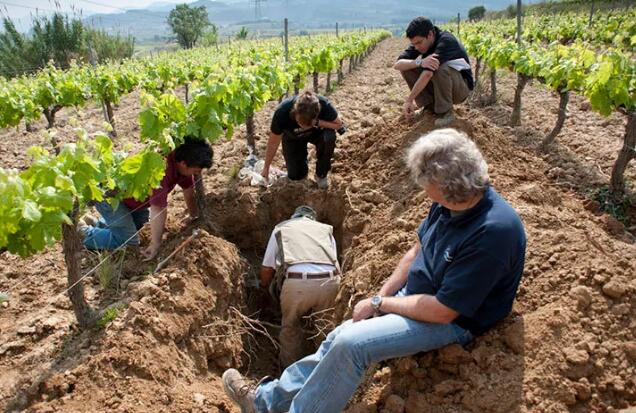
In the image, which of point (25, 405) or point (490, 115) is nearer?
point (25, 405)

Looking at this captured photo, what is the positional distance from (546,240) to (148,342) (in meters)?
2.96

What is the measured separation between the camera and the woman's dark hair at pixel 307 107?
5.24 meters

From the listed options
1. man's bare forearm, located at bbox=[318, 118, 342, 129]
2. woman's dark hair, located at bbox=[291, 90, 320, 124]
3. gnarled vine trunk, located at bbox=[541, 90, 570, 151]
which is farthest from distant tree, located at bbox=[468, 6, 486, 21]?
woman's dark hair, located at bbox=[291, 90, 320, 124]

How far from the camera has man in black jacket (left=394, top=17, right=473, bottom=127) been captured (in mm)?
5988

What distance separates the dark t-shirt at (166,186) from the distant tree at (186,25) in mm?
60556

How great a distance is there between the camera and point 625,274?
121 inches

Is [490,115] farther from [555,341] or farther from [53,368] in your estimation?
[53,368]

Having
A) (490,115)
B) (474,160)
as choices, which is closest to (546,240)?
(474,160)

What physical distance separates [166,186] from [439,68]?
3.65 meters

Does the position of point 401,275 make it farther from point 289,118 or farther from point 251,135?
point 251,135

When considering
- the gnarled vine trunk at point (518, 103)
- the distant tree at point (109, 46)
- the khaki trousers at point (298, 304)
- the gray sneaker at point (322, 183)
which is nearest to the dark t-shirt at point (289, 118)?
the gray sneaker at point (322, 183)

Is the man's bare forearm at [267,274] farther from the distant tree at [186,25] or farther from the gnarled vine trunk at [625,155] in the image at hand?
the distant tree at [186,25]

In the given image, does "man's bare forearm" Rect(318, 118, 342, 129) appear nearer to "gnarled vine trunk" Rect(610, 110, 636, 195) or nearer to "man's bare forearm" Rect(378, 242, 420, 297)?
"man's bare forearm" Rect(378, 242, 420, 297)

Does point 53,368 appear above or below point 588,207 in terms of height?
below
